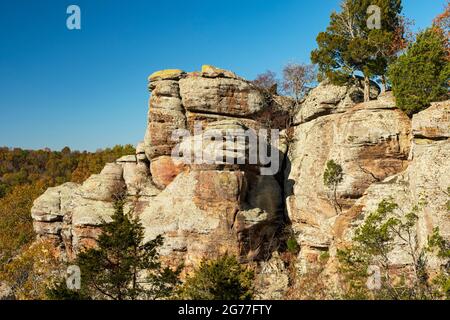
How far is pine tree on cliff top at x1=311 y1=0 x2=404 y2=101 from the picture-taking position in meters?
26.0

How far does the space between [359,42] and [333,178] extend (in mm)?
10923

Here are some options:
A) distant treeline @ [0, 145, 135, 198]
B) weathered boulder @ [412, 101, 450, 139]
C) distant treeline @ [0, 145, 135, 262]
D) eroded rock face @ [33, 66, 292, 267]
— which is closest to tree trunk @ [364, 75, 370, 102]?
weathered boulder @ [412, 101, 450, 139]

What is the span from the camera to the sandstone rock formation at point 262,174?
789 inches

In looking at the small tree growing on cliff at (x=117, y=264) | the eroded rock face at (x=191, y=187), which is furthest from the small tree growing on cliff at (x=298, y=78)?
the small tree growing on cliff at (x=117, y=264)

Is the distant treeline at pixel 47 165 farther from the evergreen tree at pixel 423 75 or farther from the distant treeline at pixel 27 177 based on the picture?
the evergreen tree at pixel 423 75

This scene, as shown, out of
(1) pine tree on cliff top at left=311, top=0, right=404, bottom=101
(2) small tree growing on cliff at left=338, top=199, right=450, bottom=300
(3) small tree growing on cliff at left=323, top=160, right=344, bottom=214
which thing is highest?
(1) pine tree on cliff top at left=311, top=0, right=404, bottom=101

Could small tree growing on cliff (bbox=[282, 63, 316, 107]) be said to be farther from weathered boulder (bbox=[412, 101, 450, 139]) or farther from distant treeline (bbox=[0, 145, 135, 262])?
distant treeline (bbox=[0, 145, 135, 262])

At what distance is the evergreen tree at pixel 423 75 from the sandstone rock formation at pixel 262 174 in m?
1.20

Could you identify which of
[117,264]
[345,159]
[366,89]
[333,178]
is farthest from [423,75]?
[117,264]

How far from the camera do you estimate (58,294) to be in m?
13.2

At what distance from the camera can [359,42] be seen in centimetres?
2586

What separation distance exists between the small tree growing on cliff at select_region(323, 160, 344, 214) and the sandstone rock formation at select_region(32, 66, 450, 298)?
0.88 ft

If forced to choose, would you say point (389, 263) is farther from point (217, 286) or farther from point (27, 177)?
point (27, 177)
